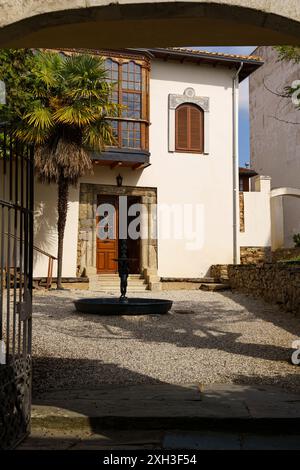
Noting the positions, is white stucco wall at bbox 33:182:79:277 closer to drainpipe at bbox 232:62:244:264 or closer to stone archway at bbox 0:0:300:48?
drainpipe at bbox 232:62:244:264

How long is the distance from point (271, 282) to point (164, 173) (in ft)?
20.2

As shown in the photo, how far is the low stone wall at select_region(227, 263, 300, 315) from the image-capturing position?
10.7 meters

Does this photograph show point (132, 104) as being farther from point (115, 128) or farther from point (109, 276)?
point (109, 276)

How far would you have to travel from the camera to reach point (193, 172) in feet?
57.7

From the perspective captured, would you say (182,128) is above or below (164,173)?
above

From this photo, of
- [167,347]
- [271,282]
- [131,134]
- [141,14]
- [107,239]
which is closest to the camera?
[141,14]

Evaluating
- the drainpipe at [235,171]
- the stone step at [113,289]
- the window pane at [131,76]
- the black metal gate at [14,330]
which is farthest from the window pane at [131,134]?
the black metal gate at [14,330]

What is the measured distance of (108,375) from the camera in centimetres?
576

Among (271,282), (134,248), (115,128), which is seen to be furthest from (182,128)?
(271,282)

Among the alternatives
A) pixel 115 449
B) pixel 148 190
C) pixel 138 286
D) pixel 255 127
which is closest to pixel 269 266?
pixel 138 286

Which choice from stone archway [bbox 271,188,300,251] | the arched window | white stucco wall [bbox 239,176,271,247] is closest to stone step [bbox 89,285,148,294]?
white stucco wall [bbox 239,176,271,247]

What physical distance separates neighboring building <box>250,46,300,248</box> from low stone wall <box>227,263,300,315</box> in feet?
11.1

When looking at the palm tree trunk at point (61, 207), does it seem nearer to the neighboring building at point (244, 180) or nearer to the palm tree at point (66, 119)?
the palm tree at point (66, 119)

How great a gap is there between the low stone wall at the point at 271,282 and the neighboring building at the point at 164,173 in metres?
1.90
